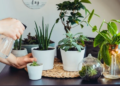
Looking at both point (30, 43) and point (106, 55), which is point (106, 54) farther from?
point (30, 43)

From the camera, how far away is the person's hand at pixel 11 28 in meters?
0.73

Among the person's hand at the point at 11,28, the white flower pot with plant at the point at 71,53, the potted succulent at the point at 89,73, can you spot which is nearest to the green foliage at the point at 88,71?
the potted succulent at the point at 89,73

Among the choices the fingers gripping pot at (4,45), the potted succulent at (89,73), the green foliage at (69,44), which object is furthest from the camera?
the green foliage at (69,44)

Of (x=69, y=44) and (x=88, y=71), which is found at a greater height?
(x=69, y=44)

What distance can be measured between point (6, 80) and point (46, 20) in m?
1.03

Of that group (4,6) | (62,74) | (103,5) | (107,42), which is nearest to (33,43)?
(62,74)

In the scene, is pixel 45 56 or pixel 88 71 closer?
pixel 88 71

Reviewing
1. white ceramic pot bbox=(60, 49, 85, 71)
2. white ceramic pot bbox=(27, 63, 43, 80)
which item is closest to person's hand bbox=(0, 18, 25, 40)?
white ceramic pot bbox=(27, 63, 43, 80)

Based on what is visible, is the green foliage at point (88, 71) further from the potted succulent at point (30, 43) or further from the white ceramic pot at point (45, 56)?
the potted succulent at point (30, 43)

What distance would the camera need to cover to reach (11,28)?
29.4 inches

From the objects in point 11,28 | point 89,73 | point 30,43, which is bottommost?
point 89,73

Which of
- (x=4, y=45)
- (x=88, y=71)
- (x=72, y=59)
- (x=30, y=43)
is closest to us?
(x=4, y=45)

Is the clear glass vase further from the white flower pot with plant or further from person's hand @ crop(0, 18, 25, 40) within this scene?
person's hand @ crop(0, 18, 25, 40)

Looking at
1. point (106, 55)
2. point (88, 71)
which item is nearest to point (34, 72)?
point (88, 71)
